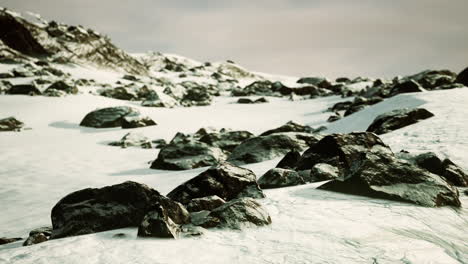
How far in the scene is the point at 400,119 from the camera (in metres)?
10.8

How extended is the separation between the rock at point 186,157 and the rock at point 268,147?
58 cm

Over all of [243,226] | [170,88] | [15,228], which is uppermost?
[170,88]

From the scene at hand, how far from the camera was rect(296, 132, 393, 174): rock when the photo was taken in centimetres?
699

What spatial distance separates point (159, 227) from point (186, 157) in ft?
18.5

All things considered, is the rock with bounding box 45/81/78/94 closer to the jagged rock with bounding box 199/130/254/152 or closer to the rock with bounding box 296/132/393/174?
the jagged rock with bounding box 199/130/254/152

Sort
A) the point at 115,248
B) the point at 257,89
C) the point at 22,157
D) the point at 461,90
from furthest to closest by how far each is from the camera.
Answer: the point at 257,89, the point at 461,90, the point at 22,157, the point at 115,248

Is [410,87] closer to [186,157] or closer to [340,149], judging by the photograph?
[340,149]

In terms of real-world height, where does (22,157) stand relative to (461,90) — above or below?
below

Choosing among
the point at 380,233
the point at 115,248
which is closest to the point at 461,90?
the point at 380,233

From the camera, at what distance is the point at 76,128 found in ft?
48.3

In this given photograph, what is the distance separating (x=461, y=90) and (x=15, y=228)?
50.7 ft

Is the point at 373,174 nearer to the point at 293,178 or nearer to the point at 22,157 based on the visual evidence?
the point at 293,178

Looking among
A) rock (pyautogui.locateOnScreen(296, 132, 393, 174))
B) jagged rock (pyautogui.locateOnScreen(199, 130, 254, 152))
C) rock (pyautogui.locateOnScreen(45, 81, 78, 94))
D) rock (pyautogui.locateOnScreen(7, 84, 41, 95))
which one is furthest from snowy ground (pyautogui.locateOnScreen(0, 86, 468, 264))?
rock (pyautogui.locateOnScreen(45, 81, 78, 94))

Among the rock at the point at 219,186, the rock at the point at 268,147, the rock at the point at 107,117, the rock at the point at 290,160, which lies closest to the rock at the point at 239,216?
the rock at the point at 219,186
